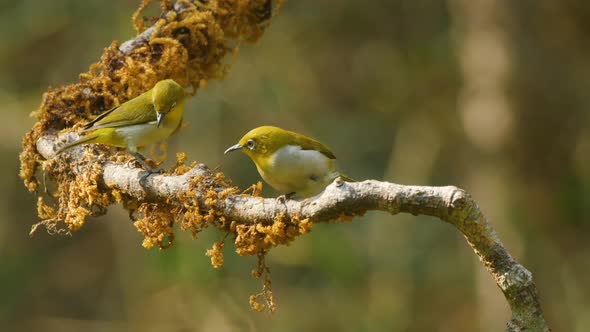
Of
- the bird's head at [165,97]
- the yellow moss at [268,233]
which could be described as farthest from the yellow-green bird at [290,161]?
the yellow moss at [268,233]

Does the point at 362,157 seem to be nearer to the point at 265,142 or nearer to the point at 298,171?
the point at 265,142

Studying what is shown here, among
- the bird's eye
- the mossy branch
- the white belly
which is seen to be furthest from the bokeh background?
the white belly

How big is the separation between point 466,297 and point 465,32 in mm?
3283

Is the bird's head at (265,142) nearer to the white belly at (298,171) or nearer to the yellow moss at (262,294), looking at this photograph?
the white belly at (298,171)

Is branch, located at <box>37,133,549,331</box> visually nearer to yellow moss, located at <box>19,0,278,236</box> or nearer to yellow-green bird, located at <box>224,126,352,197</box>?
yellow-green bird, located at <box>224,126,352,197</box>

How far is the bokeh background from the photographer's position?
7.58 meters

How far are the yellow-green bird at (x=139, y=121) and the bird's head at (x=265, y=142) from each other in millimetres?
477

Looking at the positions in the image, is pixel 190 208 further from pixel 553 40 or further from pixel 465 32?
pixel 553 40

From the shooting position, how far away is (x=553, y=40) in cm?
914

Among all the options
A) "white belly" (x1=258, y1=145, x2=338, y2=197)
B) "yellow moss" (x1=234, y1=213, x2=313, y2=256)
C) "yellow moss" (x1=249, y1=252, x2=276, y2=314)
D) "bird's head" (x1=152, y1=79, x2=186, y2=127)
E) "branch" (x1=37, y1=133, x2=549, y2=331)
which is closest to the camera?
"branch" (x1=37, y1=133, x2=549, y2=331)

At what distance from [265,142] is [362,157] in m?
5.60

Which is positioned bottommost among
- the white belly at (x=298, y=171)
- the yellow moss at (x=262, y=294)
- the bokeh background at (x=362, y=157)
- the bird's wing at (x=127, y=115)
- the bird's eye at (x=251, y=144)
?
the yellow moss at (x=262, y=294)

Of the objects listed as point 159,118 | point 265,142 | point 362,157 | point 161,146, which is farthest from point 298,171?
point 362,157

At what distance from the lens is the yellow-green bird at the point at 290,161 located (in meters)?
3.41
